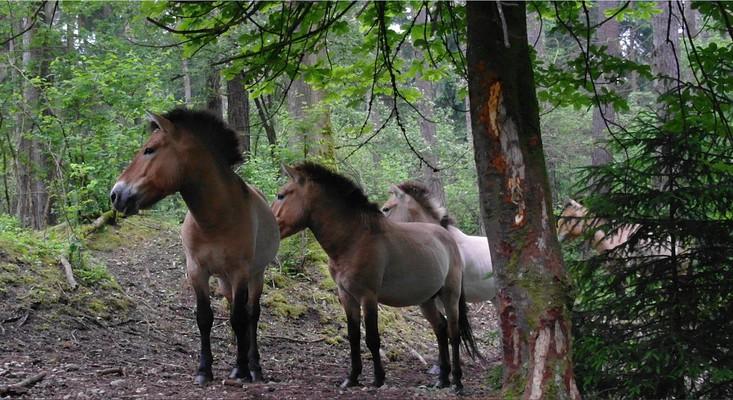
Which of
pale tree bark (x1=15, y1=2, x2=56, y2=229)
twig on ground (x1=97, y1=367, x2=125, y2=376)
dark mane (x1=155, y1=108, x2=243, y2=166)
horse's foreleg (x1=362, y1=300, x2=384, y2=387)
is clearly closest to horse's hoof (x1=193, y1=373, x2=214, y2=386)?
twig on ground (x1=97, y1=367, x2=125, y2=376)

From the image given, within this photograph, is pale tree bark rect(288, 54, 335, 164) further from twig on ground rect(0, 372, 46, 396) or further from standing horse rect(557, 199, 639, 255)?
twig on ground rect(0, 372, 46, 396)

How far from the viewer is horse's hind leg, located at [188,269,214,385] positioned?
617 centimetres

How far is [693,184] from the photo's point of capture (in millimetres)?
5602

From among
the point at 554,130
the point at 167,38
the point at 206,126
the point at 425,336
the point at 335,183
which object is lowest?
the point at 425,336

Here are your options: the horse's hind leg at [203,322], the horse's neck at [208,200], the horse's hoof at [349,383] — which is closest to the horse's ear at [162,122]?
the horse's neck at [208,200]

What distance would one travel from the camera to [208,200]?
620 centimetres

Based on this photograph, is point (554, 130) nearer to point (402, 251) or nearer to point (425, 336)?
point (425, 336)

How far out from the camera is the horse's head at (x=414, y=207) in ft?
32.3

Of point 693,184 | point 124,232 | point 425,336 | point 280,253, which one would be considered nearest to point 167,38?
point 124,232

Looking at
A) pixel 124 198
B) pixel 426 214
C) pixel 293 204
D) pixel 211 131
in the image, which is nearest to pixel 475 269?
pixel 426 214

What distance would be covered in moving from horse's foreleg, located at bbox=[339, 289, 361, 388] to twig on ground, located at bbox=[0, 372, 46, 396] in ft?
8.57

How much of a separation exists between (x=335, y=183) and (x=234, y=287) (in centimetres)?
161

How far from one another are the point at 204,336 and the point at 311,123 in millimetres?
4078

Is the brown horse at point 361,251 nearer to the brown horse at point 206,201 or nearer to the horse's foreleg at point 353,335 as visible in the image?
the horse's foreleg at point 353,335
